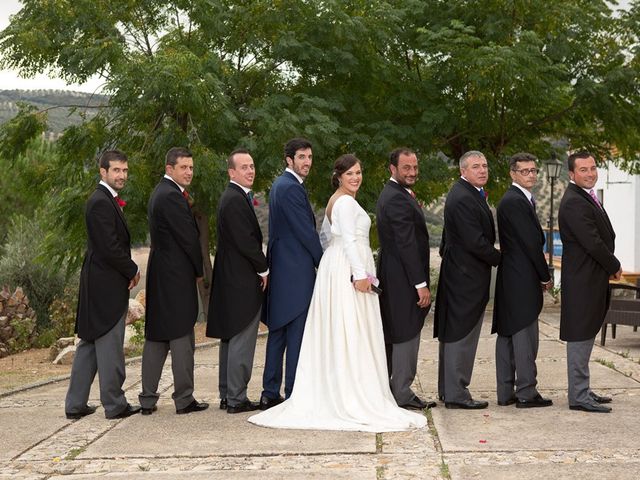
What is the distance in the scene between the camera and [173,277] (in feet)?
27.2

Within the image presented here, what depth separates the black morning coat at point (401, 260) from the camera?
8.27 meters

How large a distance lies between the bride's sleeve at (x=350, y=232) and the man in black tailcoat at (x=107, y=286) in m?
1.57

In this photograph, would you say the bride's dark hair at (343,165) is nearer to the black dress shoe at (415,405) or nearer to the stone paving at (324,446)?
the black dress shoe at (415,405)

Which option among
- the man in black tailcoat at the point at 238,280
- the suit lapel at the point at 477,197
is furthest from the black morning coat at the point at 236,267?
the suit lapel at the point at 477,197

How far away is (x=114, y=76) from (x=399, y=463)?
12926 mm

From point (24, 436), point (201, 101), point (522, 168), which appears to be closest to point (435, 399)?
point (522, 168)

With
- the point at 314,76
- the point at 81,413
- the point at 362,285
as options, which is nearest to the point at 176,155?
the point at 362,285

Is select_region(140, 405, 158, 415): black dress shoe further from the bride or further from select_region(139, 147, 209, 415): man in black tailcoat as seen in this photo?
the bride

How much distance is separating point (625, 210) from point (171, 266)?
30935 mm

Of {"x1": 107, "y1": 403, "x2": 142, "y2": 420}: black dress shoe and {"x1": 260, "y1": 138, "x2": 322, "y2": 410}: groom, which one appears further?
{"x1": 260, "y1": 138, "x2": 322, "y2": 410}: groom

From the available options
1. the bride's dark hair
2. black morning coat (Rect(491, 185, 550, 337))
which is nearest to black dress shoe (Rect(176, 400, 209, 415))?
the bride's dark hair

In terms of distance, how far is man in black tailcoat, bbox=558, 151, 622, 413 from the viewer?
801 cm

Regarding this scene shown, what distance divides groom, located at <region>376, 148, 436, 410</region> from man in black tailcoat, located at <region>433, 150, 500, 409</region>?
8.6 inches

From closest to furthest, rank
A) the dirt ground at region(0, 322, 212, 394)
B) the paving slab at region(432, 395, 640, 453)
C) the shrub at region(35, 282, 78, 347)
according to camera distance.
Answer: the paving slab at region(432, 395, 640, 453) → the dirt ground at region(0, 322, 212, 394) → the shrub at region(35, 282, 78, 347)
